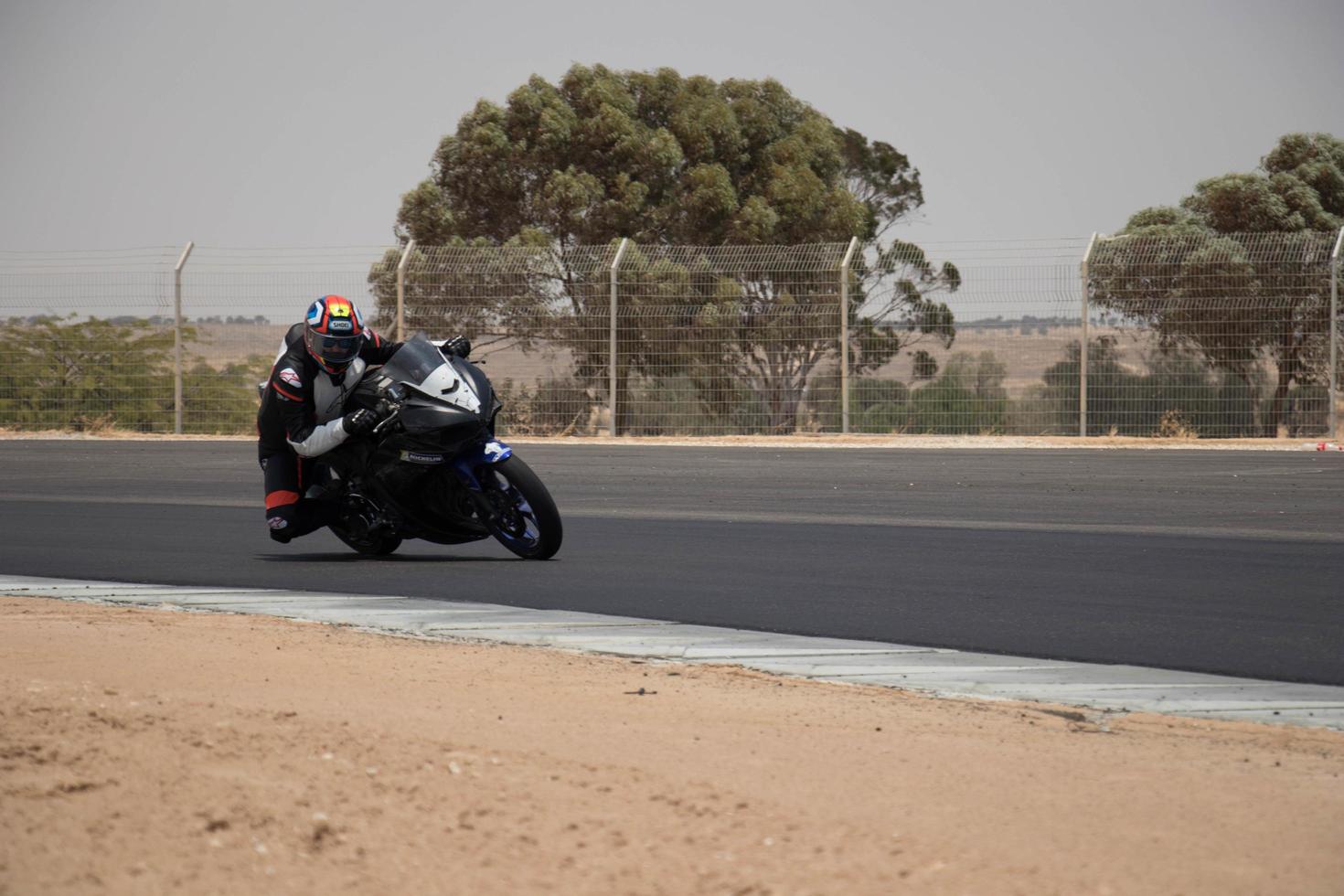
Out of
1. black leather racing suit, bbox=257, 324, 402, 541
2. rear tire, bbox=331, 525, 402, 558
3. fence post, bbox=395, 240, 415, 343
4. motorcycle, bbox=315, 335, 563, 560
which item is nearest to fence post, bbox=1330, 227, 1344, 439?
fence post, bbox=395, 240, 415, 343

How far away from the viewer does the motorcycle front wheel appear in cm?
989

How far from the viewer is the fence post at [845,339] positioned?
2477cm

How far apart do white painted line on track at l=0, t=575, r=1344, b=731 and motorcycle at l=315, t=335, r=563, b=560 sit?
1.21m

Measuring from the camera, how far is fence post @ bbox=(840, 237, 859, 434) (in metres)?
24.8

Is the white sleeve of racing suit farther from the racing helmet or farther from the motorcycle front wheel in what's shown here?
the motorcycle front wheel

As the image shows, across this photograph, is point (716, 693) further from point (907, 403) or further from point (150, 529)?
point (907, 403)

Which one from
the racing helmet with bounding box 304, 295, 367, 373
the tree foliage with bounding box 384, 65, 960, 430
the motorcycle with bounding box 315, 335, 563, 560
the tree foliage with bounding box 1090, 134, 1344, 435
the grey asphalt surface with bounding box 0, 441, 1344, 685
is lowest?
the grey asphalt surface with bounding box 0, 441, 1344, 685

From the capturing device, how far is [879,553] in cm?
1056

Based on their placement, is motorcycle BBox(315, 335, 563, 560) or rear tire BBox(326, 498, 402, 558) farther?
rear tire BBox(326, 498, 402, 558)

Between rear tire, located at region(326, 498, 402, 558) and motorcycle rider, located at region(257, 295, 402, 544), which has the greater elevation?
motorcycle rider, located at region(257, 295, 402, 544)

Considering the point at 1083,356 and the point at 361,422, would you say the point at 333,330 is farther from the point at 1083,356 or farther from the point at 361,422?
the point at 1083,356

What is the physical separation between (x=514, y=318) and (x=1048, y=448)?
908cm


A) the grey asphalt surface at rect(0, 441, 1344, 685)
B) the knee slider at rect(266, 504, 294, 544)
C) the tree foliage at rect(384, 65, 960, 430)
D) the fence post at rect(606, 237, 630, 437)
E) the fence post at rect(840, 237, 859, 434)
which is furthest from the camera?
the tree foliage at rect(384, 65, 960, 430)

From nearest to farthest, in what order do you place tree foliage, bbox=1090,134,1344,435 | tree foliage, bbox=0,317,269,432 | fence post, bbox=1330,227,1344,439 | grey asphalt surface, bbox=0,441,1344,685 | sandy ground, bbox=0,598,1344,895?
sandy ground, bbox=0,598,1344,895 → grey asphalt surface, bbox=0,441,1344,685 → fence post, bbox=1330,227,1344,439 → tree foliage, bbox=1090,134,1344,435 → tree foliage, bbox=0,317,269,432
